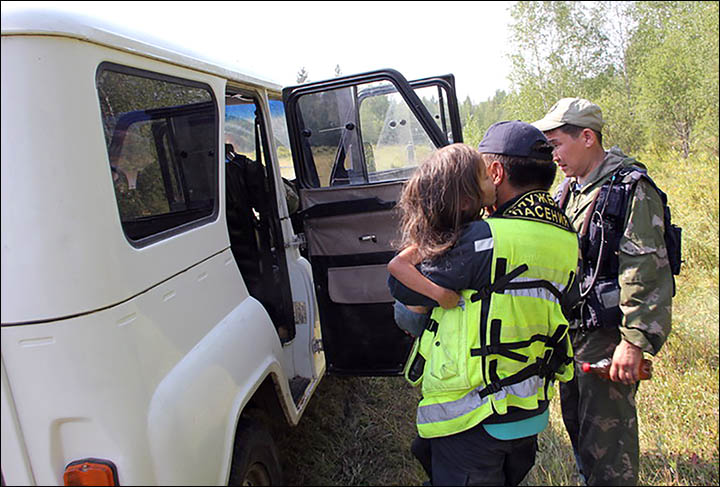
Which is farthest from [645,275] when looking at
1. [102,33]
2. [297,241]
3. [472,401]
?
[102,33]

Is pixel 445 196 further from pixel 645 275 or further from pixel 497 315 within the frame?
pixel 645 275

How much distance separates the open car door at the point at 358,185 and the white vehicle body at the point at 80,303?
1147 mm

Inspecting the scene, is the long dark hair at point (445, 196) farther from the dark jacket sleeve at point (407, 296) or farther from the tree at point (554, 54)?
the tree at point (554, 54)

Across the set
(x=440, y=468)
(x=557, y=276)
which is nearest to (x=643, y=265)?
(x=557, y=276)

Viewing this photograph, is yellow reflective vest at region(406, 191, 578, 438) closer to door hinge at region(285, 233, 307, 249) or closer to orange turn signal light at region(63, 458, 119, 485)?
orange turn signal light at region(63, 458, 119, 485)

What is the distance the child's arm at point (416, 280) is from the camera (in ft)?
4.91

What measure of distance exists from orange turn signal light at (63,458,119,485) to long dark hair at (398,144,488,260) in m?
1.08

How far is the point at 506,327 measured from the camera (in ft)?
4.83

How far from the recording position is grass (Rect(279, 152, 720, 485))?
109 inches

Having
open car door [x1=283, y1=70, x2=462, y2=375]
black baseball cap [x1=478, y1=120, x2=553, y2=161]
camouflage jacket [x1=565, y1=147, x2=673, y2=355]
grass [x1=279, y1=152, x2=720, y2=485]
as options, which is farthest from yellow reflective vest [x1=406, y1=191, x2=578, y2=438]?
grass [x1=279, y1=152, x2=720, y2=485]

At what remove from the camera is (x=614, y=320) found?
2141mm

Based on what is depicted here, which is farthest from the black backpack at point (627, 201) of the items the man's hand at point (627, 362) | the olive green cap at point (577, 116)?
the man's hand at point (627, 362)

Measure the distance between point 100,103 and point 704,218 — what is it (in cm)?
717

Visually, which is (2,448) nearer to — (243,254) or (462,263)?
(462,263)
